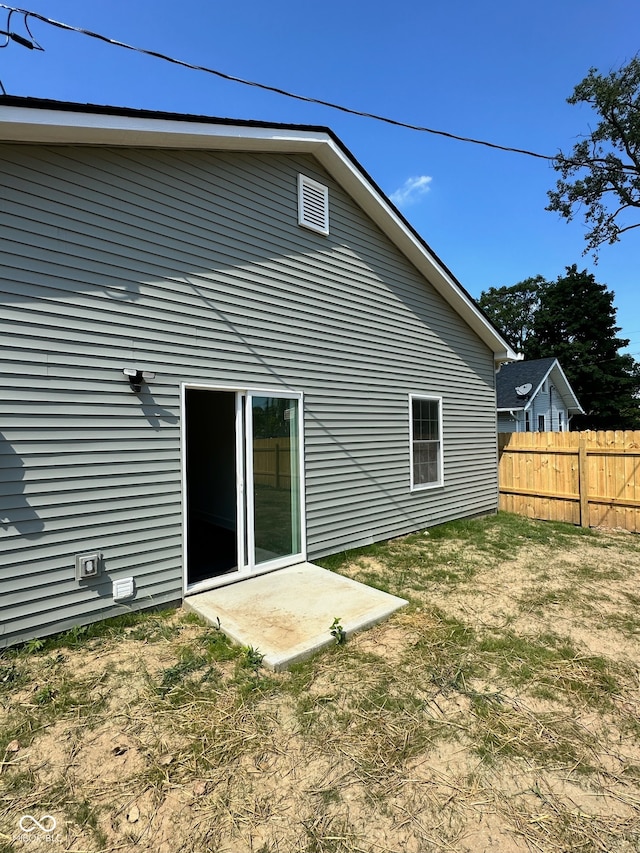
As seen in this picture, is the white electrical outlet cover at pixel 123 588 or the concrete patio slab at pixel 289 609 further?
the white electrical outlet cover at pixel 123 588

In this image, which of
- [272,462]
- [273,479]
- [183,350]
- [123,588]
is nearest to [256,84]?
[183,350]

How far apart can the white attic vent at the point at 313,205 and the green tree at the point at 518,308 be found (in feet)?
137

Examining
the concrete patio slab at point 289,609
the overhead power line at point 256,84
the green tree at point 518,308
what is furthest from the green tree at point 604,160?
the green tree at point 518,308

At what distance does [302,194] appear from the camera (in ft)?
18.4

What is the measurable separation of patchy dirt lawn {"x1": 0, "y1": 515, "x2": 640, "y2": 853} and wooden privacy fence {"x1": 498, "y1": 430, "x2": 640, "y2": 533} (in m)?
4.28

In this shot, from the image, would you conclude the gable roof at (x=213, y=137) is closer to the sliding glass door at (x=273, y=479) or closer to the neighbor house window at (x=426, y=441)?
the neighbor house window at (x=426, y=441)

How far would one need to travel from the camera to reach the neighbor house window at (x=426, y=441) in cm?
743

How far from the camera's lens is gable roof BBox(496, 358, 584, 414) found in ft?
58.0

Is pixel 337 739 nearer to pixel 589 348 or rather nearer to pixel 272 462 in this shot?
pixel 272 462

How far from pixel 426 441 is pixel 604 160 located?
1713 cm

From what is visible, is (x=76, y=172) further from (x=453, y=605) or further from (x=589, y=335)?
(x=589, y=335)

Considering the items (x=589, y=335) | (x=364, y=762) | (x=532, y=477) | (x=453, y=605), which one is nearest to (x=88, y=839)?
(x=364, y=762)

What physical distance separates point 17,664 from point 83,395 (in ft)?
7.07

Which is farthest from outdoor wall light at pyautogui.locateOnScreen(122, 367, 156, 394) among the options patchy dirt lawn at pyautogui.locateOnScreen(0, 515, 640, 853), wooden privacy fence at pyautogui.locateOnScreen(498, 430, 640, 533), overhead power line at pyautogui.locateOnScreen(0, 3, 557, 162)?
wooden privacy fence at pyautogui.locateOnScreen(498, 430, 640, 533)
